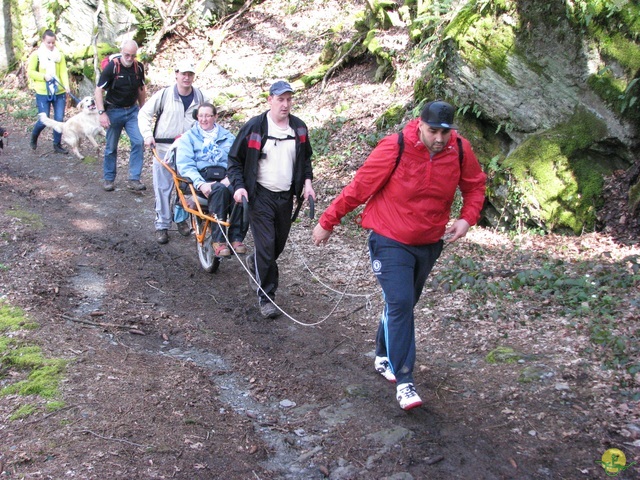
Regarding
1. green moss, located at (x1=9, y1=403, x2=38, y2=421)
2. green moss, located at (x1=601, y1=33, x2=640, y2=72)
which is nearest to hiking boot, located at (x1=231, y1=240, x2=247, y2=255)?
green moss, located at (x1=9, y1=403, x2=38, y2=421)

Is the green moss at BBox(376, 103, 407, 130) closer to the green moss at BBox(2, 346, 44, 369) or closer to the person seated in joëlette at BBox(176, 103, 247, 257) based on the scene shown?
the person seated in joëlette at BBox(176, 103, 247, 257)

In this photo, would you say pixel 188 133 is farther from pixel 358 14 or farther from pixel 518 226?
pixel 358 14

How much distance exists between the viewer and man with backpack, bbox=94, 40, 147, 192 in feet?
33.2

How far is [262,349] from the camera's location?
5930 mm

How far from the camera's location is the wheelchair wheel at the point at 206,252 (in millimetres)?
7852

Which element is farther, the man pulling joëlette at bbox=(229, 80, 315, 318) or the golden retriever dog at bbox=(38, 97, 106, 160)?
the golden retriever dog at bbox=(38, 97, 106, 160)

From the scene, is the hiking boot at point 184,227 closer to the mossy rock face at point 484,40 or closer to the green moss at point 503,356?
the mossy rock face at point 484,40

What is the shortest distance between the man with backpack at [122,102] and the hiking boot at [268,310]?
5.49m

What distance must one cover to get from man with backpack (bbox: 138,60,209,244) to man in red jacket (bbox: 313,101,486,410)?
451 cm

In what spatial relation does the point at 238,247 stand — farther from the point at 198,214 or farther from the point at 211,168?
the point at 211,168

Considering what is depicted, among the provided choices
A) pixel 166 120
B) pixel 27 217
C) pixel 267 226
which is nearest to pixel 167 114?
pixel 166 120

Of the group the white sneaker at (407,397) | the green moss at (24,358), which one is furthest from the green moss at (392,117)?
the green moss at (24,358)

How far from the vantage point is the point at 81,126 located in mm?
12578

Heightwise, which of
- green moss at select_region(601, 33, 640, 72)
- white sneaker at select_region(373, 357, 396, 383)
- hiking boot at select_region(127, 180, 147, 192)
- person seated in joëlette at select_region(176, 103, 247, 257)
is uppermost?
green moss at select_region(601, 33, 640, 72)
